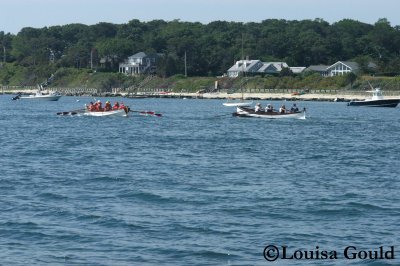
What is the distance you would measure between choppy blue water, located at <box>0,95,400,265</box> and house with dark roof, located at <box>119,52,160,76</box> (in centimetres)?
13252

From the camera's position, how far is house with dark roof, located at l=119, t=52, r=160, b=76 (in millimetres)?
190250

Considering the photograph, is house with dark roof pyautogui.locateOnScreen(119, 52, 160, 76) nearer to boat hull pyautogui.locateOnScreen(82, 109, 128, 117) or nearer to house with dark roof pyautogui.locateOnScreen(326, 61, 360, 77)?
house with dark roof pyautogui.locateOnScreen(326, 61, 360, 77)

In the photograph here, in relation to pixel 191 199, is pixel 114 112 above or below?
above

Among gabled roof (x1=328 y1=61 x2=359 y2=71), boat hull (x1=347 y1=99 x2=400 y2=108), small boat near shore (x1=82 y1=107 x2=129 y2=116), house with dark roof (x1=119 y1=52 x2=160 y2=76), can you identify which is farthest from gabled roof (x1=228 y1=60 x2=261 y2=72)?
small boat near shore (x1=82 y1=107 x2=129 y2=116)

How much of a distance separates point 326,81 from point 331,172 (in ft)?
371

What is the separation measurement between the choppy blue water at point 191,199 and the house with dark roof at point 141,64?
13252 centimetres

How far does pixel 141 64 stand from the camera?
19025cm

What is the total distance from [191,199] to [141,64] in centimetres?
15995

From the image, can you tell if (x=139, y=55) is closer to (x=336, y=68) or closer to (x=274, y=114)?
(x=336, y=68)

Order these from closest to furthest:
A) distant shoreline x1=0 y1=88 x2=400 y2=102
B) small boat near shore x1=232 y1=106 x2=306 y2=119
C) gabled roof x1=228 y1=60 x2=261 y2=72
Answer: small boat near shore x1=232 y1=106 x2=306 y2=119 → distant shoreline x1=0 y1=88 x2=400 y2=102 → gabled roof x1=228 y1=60 x2=261 y2=72

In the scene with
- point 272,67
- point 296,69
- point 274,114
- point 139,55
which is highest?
point 139,55

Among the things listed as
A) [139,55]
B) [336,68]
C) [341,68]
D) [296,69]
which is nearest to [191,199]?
[341,68]

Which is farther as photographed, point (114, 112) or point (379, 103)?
point (379, 103)

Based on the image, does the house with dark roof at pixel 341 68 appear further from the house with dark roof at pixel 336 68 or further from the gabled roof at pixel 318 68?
the gabled roof at pixel 318 68
